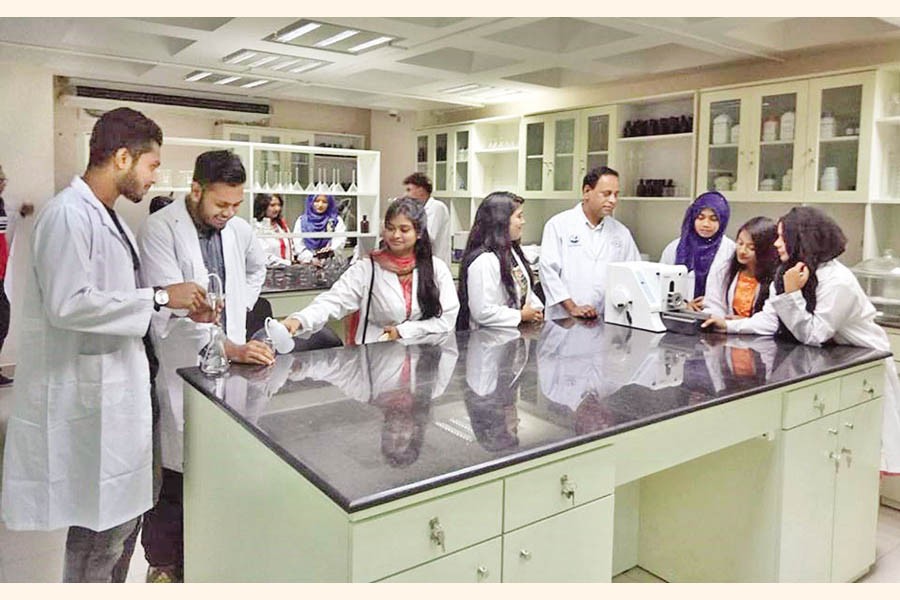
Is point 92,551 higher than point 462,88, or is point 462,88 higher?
point 462,88

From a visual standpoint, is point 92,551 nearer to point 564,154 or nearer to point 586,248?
point 586,248

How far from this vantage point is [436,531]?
127 cm

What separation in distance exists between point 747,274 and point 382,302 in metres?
1.48

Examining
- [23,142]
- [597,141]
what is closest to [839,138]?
[597,141]

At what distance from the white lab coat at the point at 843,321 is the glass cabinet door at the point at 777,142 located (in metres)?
1.52

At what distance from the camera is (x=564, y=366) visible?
2.12 meters

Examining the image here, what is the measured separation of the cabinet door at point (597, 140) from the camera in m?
4.73

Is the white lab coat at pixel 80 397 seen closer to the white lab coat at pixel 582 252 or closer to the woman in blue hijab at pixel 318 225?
the white lab coat at pixel 582 252

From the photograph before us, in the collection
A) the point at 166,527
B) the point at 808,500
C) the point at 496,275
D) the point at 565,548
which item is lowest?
the point at 166,527

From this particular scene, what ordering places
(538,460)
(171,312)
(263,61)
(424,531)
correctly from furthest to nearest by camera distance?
(263,61), (171,312), (538,460), (424,531)

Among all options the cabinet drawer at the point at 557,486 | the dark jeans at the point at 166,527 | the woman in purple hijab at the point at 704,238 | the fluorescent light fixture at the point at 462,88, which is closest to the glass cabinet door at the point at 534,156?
the fluorescent light fixture at the point at 462,88

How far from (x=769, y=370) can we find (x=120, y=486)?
71.2 inches

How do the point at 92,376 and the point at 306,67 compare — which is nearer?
the point at 92,376

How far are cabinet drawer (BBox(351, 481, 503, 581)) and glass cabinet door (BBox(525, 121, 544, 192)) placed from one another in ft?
13.7
